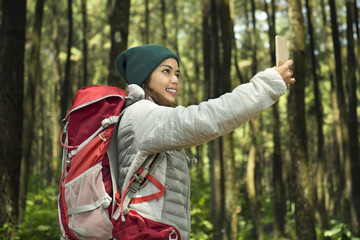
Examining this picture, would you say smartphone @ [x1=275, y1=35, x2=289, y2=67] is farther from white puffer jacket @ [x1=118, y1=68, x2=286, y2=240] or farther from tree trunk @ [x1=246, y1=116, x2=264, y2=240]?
tree trunk @ [x1=246, y1=116, x2=264, y2=240]

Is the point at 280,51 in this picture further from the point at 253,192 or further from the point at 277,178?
the point at 277,178

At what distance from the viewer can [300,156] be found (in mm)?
8008

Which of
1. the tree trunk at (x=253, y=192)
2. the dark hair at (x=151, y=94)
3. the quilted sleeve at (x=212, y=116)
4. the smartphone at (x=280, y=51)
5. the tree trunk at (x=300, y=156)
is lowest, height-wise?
the tree trunk at (x=253, y=192)

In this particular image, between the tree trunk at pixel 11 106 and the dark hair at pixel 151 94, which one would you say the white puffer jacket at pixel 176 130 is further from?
the tree trunk at pixel 11 106

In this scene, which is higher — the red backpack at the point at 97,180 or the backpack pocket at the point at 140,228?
the red backpack at the point at 97,180

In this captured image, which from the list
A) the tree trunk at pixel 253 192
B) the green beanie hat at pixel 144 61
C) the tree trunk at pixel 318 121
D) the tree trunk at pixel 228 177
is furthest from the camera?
the tree trunk at pixel 253 192

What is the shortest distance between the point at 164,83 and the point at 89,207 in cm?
83

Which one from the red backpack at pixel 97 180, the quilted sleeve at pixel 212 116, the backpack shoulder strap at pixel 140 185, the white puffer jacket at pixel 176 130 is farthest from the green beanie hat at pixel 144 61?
the backpack shoulder strap at pixel 140 185

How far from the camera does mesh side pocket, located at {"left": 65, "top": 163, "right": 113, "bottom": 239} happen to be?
231cm

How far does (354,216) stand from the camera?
11.5 meters

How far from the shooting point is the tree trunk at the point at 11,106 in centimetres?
648

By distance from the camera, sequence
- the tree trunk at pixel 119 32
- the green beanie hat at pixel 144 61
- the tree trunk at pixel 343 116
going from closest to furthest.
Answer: the green beanie hat at pixel 144 61, the tree trunk at pixel 119 32, the tree trunk at pixel 343 116

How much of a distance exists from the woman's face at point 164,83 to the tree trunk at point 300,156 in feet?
18.3

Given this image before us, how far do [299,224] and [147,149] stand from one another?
6.26m
